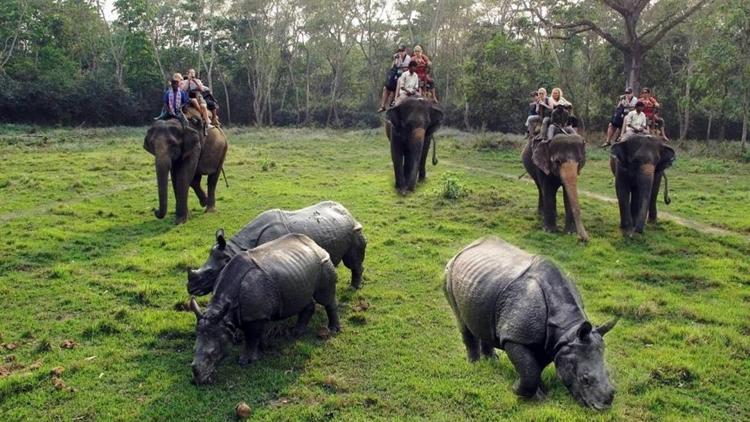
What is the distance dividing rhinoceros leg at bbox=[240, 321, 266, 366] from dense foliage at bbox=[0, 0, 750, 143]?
24858 millimetres

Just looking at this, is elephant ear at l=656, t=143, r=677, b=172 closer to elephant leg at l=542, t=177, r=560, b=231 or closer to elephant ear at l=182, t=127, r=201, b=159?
elephant leg at l=542, t=177, r=560, b=231

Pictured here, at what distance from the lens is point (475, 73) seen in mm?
38875

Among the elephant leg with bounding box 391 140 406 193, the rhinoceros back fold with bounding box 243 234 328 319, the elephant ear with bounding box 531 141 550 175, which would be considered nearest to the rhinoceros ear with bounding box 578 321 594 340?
the rhinoceros back fold with bounding box 243 234 328 319

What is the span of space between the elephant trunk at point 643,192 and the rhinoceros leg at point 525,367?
9378 mm

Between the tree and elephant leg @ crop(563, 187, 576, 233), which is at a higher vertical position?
the tree

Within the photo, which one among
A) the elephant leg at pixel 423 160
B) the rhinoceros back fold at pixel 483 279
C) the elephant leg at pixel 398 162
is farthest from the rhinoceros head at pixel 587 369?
the elephant leg at pixel 423 160

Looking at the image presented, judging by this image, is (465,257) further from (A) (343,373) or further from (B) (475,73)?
(B) (475,73)

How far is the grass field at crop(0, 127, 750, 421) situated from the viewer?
721 cm

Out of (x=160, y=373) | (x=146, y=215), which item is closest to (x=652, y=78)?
(x=146, y=215)

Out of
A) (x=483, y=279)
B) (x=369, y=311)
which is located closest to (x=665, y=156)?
(x=369, y=311)

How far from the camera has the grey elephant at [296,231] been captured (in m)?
9.12

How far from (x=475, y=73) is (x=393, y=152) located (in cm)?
2152

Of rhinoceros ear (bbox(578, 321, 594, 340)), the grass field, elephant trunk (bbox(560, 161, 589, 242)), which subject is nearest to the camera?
rhinoceros ear (bbox(578, 321, 594, 340))

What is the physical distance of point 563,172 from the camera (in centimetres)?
1485
